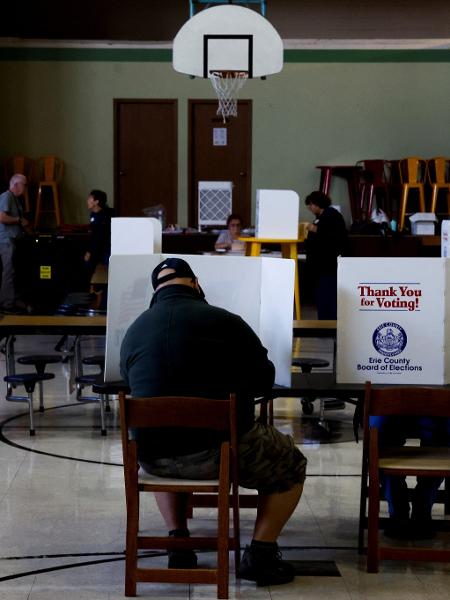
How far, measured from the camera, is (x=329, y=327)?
6.04 meters

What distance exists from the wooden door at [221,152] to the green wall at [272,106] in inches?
5.2

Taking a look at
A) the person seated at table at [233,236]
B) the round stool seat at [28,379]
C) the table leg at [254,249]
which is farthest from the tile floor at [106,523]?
the person seated at table at [233,236]

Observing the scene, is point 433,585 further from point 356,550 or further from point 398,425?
point 398,425

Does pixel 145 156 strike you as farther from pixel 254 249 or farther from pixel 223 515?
pixel 223 515

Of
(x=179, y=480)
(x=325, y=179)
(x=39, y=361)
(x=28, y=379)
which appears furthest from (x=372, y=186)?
(x=179, y=480)

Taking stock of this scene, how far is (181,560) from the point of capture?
12.0 feet

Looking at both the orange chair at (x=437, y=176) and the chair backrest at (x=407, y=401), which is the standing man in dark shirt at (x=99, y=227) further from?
the chair backrest at (x=407, y=401)

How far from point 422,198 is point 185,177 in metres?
3.43

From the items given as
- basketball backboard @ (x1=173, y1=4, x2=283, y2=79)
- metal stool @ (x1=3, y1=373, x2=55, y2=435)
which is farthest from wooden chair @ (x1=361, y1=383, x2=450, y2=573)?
basketball backboard @ (x1=173, y1=4, x2=283, y2=79)

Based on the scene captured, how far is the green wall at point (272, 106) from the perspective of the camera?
15.1m

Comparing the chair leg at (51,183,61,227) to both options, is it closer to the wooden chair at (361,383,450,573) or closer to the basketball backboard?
the basketball backboard

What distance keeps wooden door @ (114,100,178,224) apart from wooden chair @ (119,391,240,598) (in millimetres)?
11986

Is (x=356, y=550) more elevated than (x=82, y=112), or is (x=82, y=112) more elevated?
(x=82, y=112)

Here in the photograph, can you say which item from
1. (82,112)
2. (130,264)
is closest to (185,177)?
(82,112)
